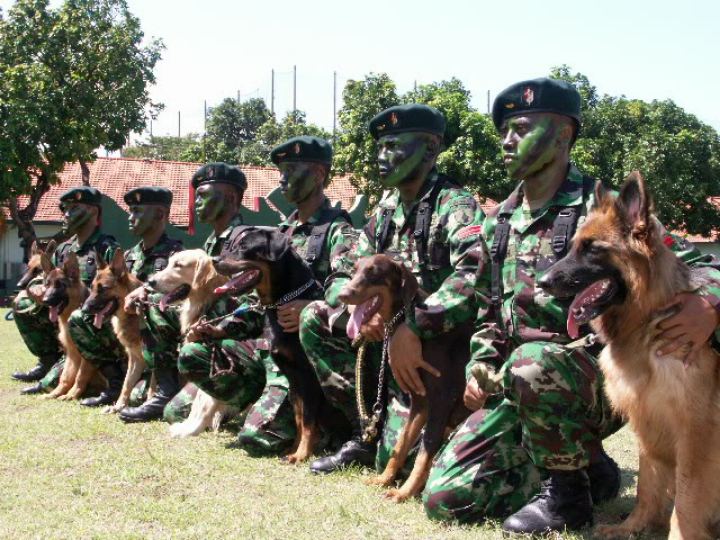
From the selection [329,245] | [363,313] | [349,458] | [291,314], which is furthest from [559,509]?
[329,245]

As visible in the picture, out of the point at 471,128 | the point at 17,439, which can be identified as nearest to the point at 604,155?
the point at 471,128

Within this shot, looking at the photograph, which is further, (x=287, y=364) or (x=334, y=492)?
(x=287, y=364)

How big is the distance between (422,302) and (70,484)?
285cm

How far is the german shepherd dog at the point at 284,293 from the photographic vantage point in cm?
612

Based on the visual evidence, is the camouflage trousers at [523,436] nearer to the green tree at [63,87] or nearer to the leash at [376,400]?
the leash at [376,400]

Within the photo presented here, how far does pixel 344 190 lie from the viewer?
35750 millimetres

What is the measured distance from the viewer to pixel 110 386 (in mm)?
8906

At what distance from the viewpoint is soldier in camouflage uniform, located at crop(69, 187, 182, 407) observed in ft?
29.0

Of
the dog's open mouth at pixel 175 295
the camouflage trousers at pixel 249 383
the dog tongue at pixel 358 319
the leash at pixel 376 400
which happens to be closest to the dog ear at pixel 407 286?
the dog tongue at pixel 358 319

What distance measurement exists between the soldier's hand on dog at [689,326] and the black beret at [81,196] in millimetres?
8533

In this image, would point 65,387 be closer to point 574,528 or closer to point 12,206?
point 574,528

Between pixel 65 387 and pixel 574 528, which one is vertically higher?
pixel 574 528

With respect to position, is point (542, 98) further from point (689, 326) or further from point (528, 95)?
point (689, 326)

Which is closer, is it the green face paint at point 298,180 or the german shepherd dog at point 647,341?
the german shepherd dog at point 647,341
